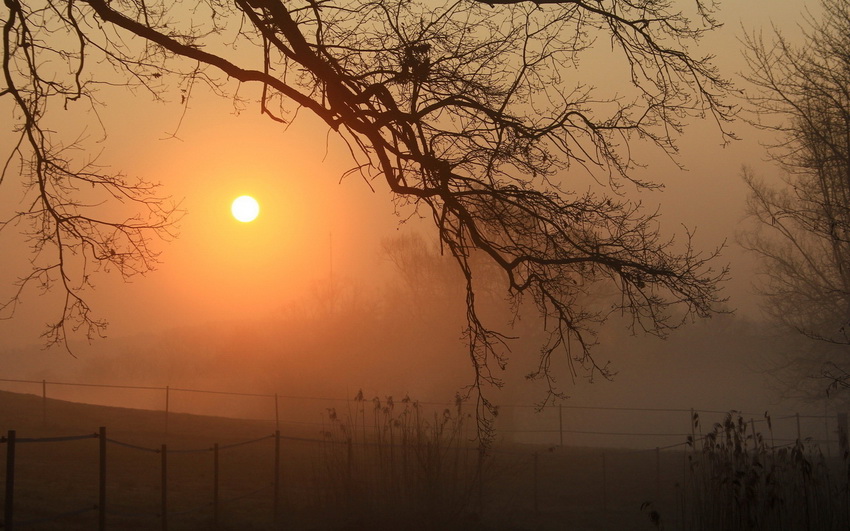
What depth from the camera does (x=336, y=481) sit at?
12.1 meters

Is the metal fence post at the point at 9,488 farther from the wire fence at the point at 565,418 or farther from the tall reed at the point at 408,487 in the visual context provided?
the wire fence at the point at 565,418

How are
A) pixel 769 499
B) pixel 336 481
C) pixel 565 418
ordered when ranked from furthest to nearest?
pixel 565 418, pixel 336 481, pixel 769 499

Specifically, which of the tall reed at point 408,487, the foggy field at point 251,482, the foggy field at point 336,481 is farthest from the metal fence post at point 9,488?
the tall reed at point 408,487

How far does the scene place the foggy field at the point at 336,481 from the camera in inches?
441

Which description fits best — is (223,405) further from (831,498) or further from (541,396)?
(831,498)

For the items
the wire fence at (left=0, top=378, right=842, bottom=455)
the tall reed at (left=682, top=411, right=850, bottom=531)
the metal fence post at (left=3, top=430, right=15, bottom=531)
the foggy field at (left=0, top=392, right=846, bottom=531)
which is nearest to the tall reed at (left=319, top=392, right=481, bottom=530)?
the foggy field at (left=0, top=392, right=846, bottom=531)

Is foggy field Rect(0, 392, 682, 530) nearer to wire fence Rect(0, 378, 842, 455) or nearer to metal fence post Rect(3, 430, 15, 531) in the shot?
metal fence post Rect(3, 430, 15, 531)

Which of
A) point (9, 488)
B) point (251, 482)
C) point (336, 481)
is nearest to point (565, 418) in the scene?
point (251, 482)

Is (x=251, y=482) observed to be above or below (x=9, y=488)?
below

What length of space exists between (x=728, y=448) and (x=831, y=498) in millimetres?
1028

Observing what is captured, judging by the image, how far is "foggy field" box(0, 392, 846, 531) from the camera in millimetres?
11195

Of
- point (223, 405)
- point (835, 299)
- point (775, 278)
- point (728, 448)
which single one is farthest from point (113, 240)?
point (223, 405)

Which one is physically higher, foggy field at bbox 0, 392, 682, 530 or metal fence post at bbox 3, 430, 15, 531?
metal fence post at bbox 3, 430, 15, 531

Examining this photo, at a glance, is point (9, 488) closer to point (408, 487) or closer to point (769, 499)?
point (408, 487)
